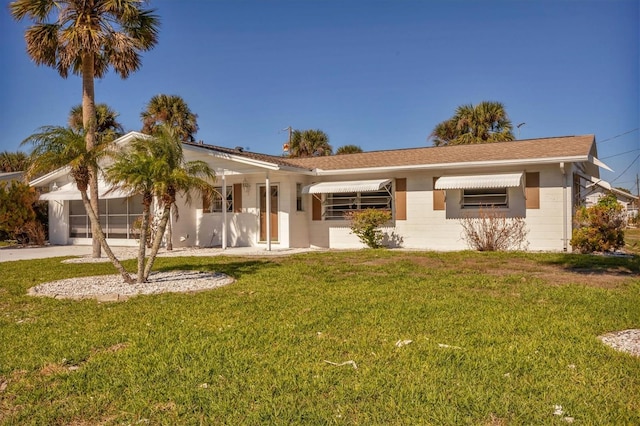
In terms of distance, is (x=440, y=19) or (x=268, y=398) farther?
(x=440, y=19)

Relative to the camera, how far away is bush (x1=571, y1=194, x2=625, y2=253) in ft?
44.6

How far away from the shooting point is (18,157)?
38000mm

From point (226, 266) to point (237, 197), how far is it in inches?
282

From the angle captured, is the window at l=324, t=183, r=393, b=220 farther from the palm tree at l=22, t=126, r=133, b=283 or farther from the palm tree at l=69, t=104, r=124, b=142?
the palm tree at l=69, t=104, r=124, b=142

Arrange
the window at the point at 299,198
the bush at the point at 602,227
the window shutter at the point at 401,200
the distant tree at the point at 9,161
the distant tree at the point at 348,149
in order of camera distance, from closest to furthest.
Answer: the bush at the point at 602,227
the window shutter at the point at 401,200
the window at the point at 299,198
the distant tree at the point at 9,161
the distant tree at the point at 348,149

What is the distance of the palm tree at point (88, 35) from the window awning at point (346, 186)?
7374 millimetres

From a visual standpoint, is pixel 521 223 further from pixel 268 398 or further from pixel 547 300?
pixel 268 398

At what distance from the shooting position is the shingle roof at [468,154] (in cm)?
1522

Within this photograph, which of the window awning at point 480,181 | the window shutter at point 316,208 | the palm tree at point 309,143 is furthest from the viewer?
the palm tree at point 309,143

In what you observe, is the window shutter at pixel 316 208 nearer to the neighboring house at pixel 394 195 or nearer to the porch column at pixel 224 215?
the neighboring house at pixel 394 195

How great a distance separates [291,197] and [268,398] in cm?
1426

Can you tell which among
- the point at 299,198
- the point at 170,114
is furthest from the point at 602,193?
the point at 170,114

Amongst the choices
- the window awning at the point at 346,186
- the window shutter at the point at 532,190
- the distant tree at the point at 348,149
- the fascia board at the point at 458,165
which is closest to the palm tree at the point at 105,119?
the window awning at the point at 346,186

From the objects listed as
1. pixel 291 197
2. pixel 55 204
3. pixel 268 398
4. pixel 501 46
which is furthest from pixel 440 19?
pixel 55 204
